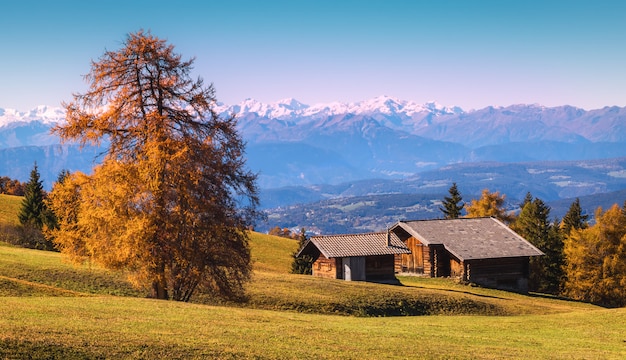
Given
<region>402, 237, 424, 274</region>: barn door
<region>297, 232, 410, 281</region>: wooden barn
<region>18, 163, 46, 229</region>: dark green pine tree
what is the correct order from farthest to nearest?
<region>402, 237, 424, 274</region>: barn door < <region>18, 163, 46, 229</region>: dark green pine tree < <region>297, 232, 410, 281</region>: wooden barn

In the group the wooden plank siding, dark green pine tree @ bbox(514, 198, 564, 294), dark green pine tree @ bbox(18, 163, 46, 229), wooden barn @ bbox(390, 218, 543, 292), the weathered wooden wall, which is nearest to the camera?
the wooden plank siding

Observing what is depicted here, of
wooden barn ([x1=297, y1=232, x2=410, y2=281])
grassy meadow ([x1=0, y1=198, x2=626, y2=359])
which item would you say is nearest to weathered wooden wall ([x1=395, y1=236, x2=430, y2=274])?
wooden barn ([x1=297, y1=232, x2=410, y2=281])

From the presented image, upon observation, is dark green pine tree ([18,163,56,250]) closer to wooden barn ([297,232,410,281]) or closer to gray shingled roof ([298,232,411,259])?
gray shingled roof ([298,232,411,259])

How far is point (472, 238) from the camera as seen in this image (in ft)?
235

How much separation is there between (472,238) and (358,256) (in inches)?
586

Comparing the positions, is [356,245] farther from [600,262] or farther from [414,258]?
[600,262]

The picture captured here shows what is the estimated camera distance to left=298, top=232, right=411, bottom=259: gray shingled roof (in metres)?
64.6

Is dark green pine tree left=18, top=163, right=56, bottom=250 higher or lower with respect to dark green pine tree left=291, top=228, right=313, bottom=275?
higher

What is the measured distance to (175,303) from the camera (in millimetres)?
31844

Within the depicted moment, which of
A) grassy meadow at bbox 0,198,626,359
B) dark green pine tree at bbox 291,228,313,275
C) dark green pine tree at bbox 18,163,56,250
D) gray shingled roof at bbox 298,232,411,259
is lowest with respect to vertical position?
grassy meadow at bbox 0,198,626,359

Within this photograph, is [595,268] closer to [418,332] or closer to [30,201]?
[418,332]

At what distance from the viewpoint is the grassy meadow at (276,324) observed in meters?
20.2

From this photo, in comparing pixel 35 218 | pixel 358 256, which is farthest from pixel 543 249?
pixel 35 218

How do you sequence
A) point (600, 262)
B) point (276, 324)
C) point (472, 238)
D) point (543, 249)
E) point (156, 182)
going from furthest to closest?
1. point (543, 249)
2. point (600, 262)
3. point (472, 238)
4. point (156, 182)
5. point (276, 324)
